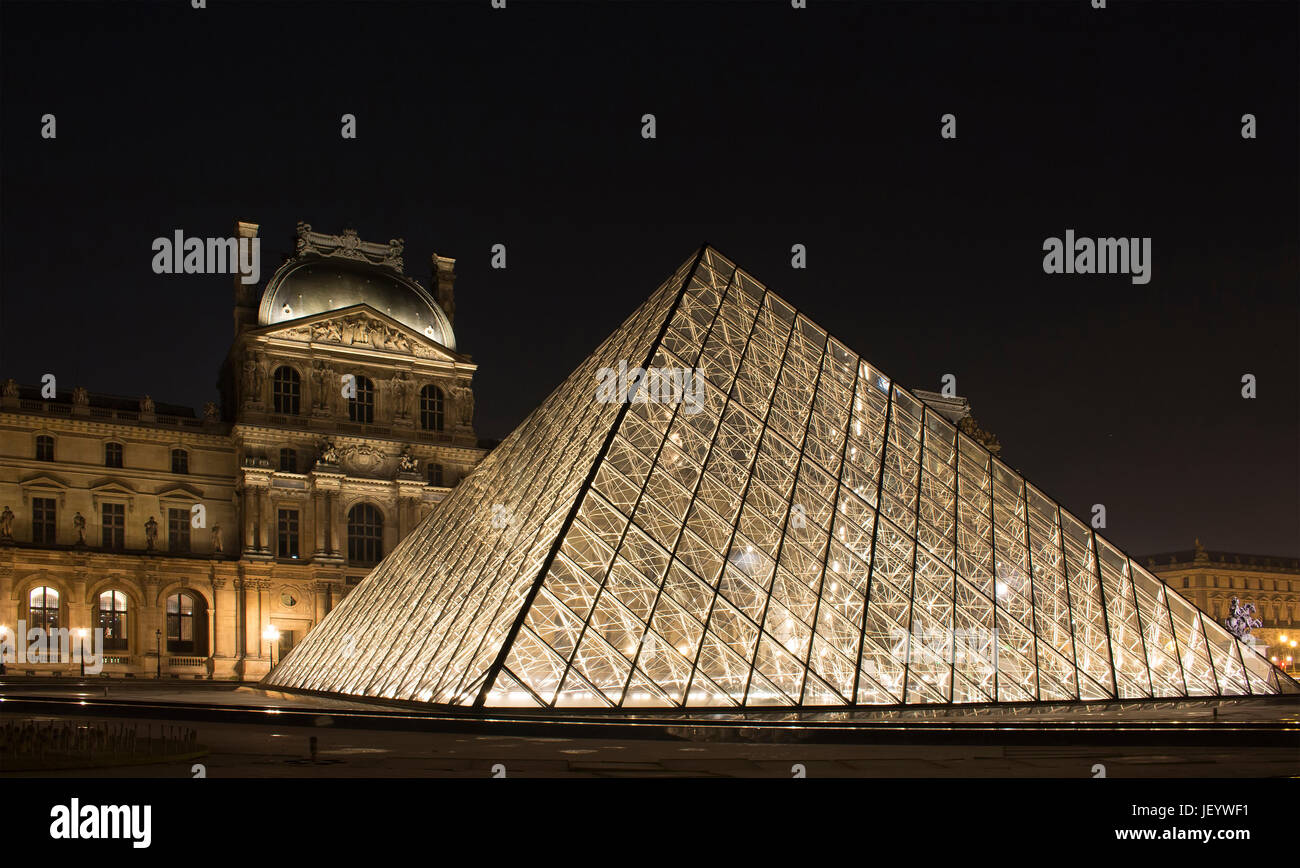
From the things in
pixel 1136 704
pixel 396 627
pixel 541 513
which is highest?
pixel 541 513

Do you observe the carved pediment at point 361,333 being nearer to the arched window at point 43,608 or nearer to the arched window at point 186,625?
the arched window at point 186,625

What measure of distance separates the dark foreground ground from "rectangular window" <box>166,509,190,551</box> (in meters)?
41.8

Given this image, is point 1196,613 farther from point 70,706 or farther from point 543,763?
point 70,706

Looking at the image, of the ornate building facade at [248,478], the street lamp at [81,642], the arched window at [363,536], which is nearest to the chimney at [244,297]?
the ornate building facade at [248,478]

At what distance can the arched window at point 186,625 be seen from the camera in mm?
56062

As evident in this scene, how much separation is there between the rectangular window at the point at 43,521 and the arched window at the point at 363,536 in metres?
13.3

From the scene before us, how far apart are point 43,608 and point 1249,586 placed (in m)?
109

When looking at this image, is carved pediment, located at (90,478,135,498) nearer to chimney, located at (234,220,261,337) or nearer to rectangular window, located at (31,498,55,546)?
rectangular window, located at (31,498,55,546)

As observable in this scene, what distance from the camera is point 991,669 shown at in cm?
2134

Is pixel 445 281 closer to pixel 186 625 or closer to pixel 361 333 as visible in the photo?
pixel 361 333

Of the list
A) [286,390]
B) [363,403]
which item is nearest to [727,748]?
[286,390]

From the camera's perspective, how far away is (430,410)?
6388 cm
